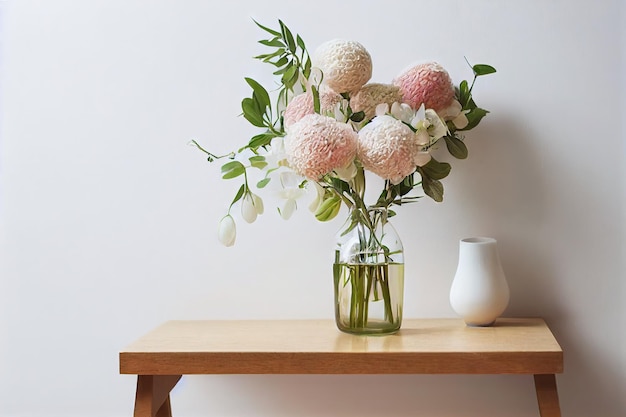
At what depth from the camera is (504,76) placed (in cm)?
151

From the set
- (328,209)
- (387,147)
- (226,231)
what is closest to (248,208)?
(226,231)

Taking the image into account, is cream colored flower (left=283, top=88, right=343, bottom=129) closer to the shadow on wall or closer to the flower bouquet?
the flower bouquet

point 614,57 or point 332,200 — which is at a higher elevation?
point 614,57

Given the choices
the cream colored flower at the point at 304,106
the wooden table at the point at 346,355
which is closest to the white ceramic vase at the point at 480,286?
the wooden table at the point at 346,355

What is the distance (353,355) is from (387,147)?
0.34m

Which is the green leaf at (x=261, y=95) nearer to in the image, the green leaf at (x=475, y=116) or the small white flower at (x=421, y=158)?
the small white flower at (x=421, y=158)

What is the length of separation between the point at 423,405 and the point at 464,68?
0.68 meters

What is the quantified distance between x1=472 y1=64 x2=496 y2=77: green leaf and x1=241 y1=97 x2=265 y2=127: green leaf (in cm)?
41

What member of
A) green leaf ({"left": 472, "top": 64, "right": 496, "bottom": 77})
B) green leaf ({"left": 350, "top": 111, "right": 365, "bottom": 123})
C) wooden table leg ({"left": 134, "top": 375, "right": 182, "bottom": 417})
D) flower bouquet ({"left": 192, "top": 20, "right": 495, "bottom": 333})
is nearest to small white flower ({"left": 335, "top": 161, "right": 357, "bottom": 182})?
flower bouquet ({"left": 192, "top": 20, "right": 495, "bottom": 333})

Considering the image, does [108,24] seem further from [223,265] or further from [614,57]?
[614,57]

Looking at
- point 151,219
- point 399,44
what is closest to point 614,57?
point 399,44

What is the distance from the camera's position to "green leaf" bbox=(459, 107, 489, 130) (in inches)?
56.7

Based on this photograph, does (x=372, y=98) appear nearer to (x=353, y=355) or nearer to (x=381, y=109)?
(x=381, y=109)

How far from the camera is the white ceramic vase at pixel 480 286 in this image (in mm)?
1384
